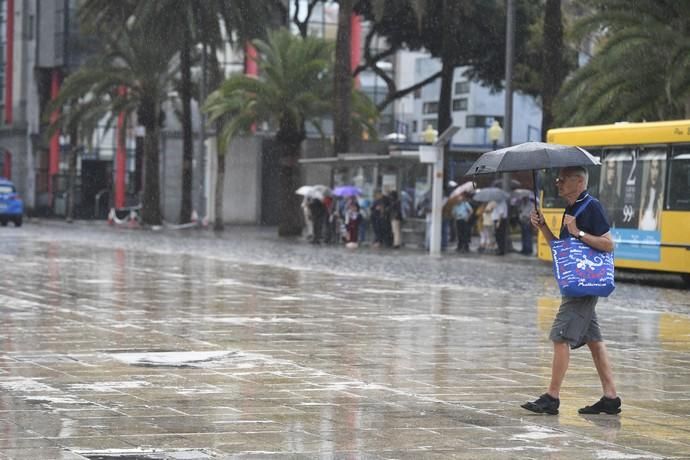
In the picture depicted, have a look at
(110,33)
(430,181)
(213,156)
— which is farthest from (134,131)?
(430,181)

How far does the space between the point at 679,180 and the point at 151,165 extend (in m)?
35.4

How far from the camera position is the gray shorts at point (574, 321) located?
980cm

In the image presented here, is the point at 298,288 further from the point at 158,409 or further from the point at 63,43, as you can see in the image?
the point at 63,43

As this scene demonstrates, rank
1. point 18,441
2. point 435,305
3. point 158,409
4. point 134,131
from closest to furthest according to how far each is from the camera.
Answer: point 18,441 → point 158,409 → point 435,305 → point 134,131

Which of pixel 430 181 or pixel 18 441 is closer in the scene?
pixel 18 441

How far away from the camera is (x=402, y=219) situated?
42062mm

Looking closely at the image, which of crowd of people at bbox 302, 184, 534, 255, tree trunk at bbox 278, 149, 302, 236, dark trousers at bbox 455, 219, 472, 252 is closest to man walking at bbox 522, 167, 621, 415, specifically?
crowd of people at bbox 302, 184, 534, 255

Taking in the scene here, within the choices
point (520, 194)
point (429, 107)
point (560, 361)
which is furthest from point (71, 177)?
point (560, 361)

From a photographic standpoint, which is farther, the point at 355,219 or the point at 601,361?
the point at 355,219

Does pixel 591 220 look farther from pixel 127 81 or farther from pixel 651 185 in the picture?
pixel 127 81

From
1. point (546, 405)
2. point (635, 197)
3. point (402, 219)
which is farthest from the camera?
point (402, 219)

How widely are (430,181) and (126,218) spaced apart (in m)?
26.4

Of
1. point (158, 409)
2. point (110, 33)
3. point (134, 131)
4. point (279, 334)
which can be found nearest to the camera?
point (158, 409)

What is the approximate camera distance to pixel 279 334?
14.9 m
